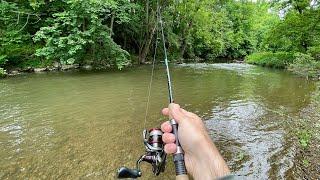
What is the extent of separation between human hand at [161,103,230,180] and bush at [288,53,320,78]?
17.2 meters

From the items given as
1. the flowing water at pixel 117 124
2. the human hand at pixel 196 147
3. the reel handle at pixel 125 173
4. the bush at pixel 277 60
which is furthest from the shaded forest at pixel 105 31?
the human hand at pixel 196 147

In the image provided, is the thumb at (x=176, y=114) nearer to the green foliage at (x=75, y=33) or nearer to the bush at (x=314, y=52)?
the green foliage at (x=75, y=33)

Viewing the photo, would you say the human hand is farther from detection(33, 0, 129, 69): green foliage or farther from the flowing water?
detection(33, 0, 129, 69): green foliage

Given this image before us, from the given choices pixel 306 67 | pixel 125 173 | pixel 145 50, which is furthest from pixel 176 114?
pixel 145 50

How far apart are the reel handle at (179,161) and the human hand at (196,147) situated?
2cm

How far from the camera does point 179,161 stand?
1868 mm

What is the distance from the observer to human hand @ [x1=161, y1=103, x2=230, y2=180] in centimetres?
166

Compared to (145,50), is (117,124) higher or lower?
lower

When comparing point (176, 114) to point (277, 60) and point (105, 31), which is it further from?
point (277, 60)

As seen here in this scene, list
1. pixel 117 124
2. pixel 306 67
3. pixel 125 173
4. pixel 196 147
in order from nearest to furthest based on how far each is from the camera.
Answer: pixel 196 147
pixel 125 173
pixel 117 124
pixel 306 67

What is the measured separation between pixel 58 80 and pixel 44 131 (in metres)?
8.95

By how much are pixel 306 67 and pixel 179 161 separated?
19744 millimetres

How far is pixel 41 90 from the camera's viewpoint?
1309cm

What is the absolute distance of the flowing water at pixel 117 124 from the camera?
18.1 feet
